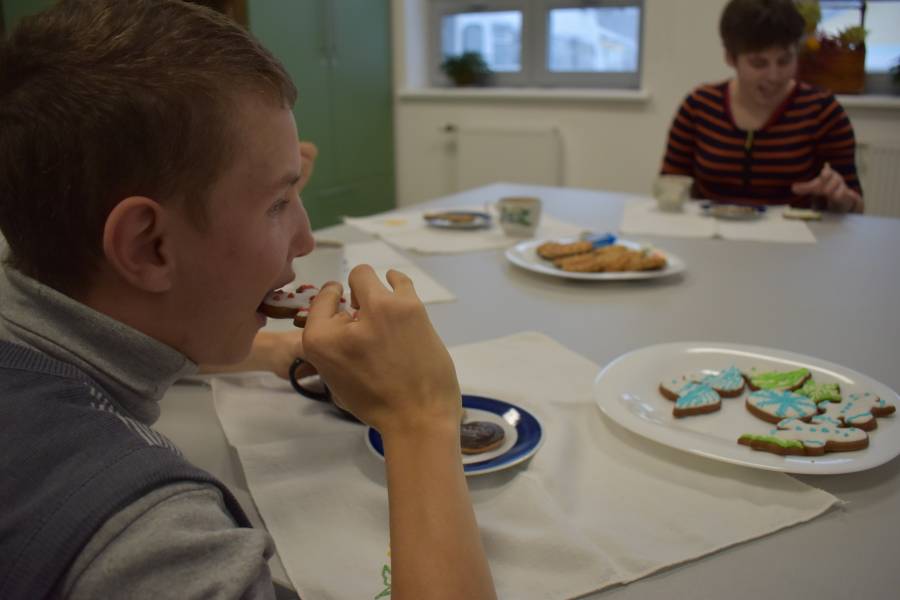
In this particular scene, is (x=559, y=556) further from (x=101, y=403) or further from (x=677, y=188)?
(x=677, y=188)

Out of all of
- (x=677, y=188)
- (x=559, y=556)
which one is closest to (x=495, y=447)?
(x=559, y=556)

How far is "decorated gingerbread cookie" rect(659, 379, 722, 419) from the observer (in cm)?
86

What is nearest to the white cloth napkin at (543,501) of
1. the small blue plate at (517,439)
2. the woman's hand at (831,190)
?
the small blue plate at (517,439)

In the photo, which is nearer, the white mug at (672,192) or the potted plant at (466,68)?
the white mug at (672,192)

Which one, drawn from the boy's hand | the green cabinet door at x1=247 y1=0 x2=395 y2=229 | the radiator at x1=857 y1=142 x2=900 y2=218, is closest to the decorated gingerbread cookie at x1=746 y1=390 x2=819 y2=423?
the boy's hand

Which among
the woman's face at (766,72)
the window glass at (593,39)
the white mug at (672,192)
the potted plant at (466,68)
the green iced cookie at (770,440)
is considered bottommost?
the green iced cookie at (770,440)

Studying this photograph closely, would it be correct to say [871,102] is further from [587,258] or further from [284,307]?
[284,307]

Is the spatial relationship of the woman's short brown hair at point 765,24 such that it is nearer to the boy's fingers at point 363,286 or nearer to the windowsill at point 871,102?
the windowsill at point 871,102

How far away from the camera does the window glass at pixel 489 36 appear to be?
4.11 metres

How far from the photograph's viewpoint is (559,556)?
0.63 meters

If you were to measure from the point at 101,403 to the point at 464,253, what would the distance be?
1124 mm

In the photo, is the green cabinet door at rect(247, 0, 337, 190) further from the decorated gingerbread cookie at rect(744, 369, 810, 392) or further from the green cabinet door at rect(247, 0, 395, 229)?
the decorated gingerbread cookie at rect(744, 369, 810, 392)

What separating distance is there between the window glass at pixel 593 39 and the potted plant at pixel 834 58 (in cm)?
90

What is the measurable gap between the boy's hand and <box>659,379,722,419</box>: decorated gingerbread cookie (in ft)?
1.14
